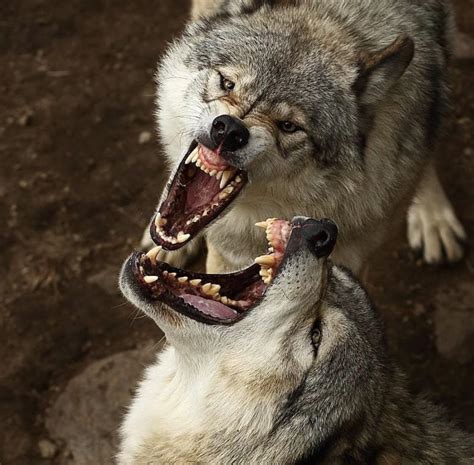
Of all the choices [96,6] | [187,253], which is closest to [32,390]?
[187,253]

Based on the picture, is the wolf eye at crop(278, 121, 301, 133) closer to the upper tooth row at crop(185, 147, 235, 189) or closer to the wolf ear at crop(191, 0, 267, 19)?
the upper tooth row at crop(185, 147, 235, 189)

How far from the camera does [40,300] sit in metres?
5.18

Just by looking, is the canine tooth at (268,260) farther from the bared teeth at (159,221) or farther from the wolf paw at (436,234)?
the wolf paw at (436,234)

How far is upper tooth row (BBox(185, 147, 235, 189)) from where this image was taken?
3824mm

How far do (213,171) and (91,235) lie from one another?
185 centimetres

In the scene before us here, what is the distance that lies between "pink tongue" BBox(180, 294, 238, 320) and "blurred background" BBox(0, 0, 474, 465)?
1526mm

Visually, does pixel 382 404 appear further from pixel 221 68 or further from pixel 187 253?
pixel 187 253

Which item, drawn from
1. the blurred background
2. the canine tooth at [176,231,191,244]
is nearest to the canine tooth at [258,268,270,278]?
the canine tooth at [176,231,191,244]

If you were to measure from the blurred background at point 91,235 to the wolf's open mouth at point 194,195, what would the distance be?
1386mm

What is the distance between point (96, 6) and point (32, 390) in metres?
2.98

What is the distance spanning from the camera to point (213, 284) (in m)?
3.57

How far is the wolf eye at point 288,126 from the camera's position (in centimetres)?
381

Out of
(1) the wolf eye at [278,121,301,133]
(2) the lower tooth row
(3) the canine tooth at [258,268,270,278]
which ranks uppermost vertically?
(1) the wolf eye at [278,121,301,133]

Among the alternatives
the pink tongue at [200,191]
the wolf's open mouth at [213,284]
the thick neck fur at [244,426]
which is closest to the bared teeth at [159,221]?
the pink tongue at [200,191]
